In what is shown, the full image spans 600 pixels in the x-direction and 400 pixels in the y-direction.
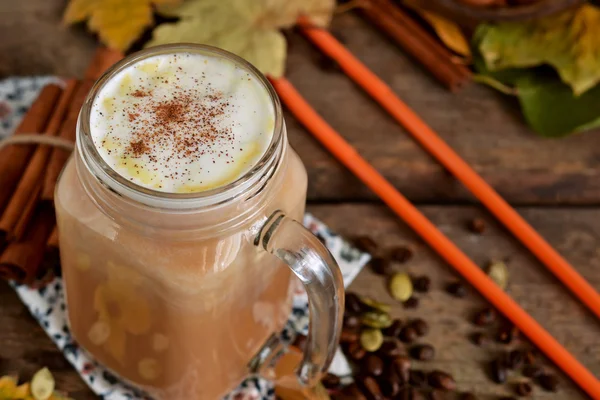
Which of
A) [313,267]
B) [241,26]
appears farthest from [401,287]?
[241,26]

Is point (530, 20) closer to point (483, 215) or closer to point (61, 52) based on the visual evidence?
point (483, 215)

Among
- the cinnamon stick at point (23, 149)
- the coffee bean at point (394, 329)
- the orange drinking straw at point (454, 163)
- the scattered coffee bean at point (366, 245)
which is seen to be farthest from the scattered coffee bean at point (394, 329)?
the cinnamon stick at point (23, 149)

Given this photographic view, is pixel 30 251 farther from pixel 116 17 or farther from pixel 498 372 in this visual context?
pixel 498 372

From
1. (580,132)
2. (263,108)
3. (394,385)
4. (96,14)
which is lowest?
(394,385)

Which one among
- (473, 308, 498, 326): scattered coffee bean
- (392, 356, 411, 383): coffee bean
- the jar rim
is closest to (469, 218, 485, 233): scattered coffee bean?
(473, 308, 498, 326): scattered coffee bean

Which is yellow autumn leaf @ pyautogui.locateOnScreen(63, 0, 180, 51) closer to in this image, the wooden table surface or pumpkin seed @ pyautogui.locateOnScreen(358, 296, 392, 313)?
the wooden table surface

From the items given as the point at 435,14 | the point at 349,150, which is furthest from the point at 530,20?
the point at 349,150
